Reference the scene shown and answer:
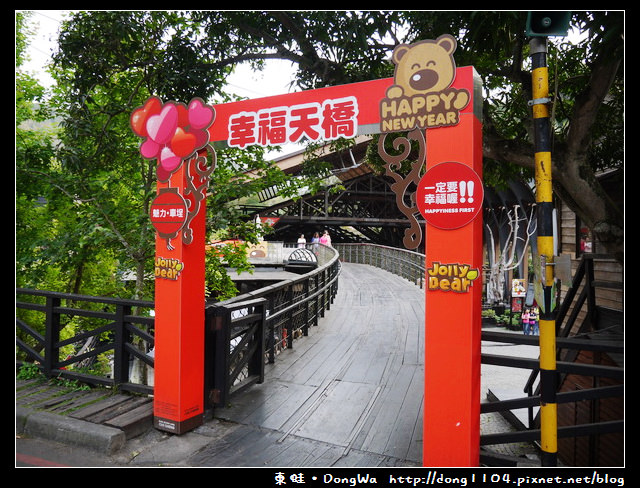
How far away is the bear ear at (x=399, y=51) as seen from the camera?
3.36 metres

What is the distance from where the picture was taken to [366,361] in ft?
22.0

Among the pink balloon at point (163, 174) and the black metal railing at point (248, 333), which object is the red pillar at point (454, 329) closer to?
the black metal railing at point (248, 333)

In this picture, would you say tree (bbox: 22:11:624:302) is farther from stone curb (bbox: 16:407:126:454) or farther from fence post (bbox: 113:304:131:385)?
stone curb (bbox: 16:407:126:454)

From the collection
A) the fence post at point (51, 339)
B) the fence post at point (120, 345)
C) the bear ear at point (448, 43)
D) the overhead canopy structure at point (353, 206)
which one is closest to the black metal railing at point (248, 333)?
the fence post at point (120, 345)

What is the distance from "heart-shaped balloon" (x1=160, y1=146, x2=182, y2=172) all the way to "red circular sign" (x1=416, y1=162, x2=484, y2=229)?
257cm

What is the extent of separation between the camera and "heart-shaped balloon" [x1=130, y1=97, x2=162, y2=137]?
14.8 feet

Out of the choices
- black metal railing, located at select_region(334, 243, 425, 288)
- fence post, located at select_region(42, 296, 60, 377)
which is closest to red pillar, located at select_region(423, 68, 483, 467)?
fence post, located at select_region(42, 296, 60, 377)

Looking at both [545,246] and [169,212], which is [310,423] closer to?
[169,212]

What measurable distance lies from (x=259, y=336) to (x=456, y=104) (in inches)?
153

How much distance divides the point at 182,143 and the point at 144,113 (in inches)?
24.3

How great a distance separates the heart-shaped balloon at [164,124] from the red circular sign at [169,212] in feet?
1.79

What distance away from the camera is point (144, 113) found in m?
4.56

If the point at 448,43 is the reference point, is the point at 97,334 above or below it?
below

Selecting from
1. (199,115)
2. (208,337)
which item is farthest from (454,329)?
(199,115)
